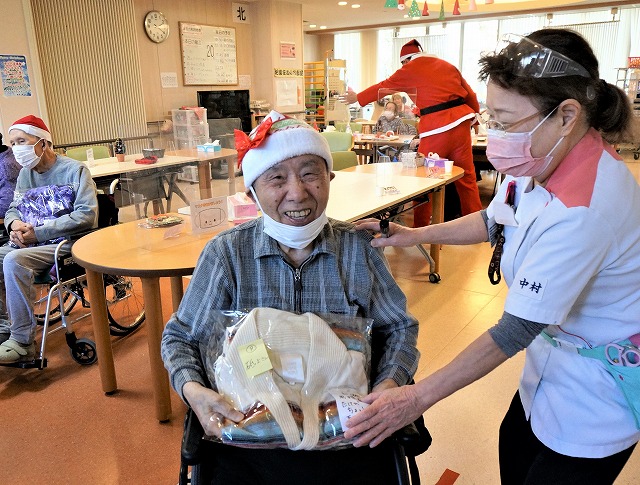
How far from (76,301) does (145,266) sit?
1.63 metres

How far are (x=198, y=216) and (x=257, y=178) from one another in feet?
3.23

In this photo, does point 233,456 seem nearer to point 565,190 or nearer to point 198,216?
Answer: point 565,190

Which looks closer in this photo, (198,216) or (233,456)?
(233,456)

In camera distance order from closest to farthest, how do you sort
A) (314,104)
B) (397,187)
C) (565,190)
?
(565,190) → (397,187) → (314,104)

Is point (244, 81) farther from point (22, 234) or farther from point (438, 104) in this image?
point (22, 234)

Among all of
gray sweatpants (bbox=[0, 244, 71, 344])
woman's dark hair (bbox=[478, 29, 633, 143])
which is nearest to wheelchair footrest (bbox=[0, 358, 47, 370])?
gray sweatpants (bbox=[0, 244, 71, 344])

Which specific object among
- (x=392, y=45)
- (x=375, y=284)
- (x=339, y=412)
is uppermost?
(x=392, y=45)

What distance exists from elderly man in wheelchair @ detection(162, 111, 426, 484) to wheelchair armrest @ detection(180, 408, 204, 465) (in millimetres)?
28

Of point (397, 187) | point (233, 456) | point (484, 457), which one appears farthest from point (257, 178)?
point (397, 187)

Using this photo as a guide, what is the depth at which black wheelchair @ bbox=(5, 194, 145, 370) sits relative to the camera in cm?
271

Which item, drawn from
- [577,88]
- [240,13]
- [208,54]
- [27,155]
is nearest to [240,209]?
[27,155]

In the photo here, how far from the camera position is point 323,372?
1157mm

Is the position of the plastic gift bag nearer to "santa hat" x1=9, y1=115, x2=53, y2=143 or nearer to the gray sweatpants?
the gray sweatpants

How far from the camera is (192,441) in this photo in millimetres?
1115
